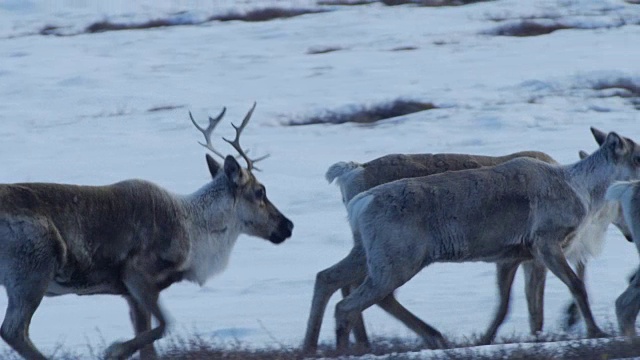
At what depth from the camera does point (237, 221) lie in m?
9.48

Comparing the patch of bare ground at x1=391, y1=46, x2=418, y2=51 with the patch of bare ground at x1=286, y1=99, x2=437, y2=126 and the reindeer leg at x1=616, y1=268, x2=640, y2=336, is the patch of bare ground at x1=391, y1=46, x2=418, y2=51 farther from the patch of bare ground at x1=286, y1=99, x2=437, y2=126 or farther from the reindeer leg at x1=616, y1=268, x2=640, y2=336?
the reindeer leg at x1=616, y1=268, x2=640, y2=336

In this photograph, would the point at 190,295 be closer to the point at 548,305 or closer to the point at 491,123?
the point at 548,305

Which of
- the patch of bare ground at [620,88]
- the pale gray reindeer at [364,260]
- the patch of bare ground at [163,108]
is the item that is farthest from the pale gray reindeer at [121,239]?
the patch of bare ground at [163,108]

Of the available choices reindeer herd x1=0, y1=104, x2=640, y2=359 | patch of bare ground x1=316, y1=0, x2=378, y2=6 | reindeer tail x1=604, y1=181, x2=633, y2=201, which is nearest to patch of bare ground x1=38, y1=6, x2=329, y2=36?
patch of bare ground x1=316, y1=0, x2=378, y2=6

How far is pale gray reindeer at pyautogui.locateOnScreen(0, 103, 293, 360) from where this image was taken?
797 centimetres

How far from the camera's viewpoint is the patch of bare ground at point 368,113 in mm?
20547

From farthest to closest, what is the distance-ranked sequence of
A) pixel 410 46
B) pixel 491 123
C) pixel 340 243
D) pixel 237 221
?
pixel 410 46 < pixel 491 123 < pixel 340 243 < pixel 237 221

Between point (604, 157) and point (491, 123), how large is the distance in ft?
32.1

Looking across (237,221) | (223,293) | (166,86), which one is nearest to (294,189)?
(223,293)

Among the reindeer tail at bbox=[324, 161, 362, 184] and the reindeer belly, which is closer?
the reindeer belly

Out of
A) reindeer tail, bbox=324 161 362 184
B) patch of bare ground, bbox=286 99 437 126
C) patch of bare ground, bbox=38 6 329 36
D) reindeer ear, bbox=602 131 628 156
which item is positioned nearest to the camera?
reindeer ear, bbox=602 131 628 156

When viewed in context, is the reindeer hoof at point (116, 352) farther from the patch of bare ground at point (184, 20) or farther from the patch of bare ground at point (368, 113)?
the patch of bare ground at point (184, 20)

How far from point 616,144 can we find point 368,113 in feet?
37.1

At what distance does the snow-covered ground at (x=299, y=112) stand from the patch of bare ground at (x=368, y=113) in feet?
1.00
